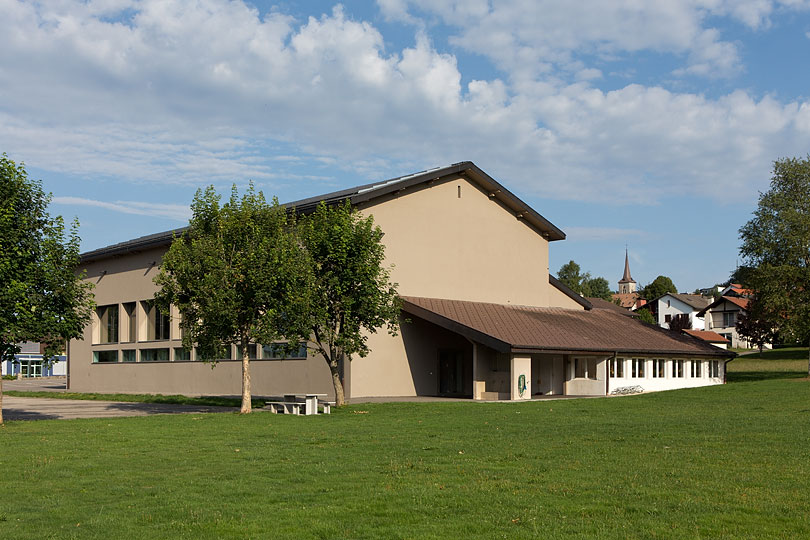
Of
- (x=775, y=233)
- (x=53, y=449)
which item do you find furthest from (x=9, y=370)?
(x=53, y=449)

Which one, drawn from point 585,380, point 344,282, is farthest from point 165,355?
point 585,380

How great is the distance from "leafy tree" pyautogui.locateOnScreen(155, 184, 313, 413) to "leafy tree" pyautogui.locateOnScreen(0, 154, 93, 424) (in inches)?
155

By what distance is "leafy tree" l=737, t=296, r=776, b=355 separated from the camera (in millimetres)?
51562

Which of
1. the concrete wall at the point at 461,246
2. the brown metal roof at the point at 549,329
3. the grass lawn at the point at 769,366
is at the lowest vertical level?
the grass lawn at the point at 769,366

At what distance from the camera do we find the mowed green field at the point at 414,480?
8914 millimetres

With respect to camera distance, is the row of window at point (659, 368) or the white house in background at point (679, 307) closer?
the row of window at point (659, 368)

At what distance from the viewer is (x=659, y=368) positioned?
146ft

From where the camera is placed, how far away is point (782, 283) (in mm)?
49844

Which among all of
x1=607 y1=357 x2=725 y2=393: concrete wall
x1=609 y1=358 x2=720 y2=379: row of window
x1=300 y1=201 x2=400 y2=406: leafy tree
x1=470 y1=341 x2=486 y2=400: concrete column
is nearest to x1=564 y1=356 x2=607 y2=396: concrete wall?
x1=607 y1=357 x2=725 y2=393: concrete wall

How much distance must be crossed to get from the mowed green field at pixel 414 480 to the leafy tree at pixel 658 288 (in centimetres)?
11151

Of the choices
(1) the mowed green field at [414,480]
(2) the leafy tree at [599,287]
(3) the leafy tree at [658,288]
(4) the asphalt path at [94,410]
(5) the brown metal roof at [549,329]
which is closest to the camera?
(1) the mowed green field at [414,480]

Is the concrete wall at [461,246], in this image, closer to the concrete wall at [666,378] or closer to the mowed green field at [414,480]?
the concrete wall at [666,378]

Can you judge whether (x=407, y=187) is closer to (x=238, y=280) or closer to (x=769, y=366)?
(x=238, y=280)

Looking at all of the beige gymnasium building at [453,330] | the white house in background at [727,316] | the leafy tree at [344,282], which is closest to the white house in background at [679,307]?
the white house in background at [727,316]
